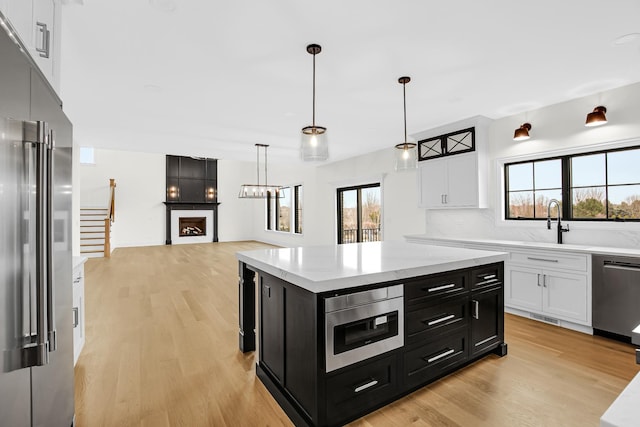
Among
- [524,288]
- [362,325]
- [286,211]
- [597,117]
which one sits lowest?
[524,288]

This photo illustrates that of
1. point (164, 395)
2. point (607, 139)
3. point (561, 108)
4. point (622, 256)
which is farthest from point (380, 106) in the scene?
point (164, 395)

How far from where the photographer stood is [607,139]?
363 centimetres

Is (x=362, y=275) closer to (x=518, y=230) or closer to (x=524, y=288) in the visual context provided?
(x=524, y=288)

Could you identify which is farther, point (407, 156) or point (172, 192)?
point (172, 192)

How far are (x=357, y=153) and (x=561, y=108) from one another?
3966mm

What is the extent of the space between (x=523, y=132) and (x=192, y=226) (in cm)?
1108

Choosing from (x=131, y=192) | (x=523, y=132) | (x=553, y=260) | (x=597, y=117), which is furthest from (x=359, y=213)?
(x=131, y=192)

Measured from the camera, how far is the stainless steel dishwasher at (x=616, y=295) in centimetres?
302

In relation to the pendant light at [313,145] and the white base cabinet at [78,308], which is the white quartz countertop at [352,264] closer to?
the pendant light at [313,145]

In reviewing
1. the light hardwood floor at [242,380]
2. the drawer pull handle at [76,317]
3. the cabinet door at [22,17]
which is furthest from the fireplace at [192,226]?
the cabinet door at [22,17]

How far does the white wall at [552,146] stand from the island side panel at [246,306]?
3.67 m

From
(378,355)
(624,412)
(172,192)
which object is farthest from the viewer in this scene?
(172,192)

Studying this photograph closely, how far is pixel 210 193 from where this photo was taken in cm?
1230

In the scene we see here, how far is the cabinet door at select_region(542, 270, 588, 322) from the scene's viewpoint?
3.34m
